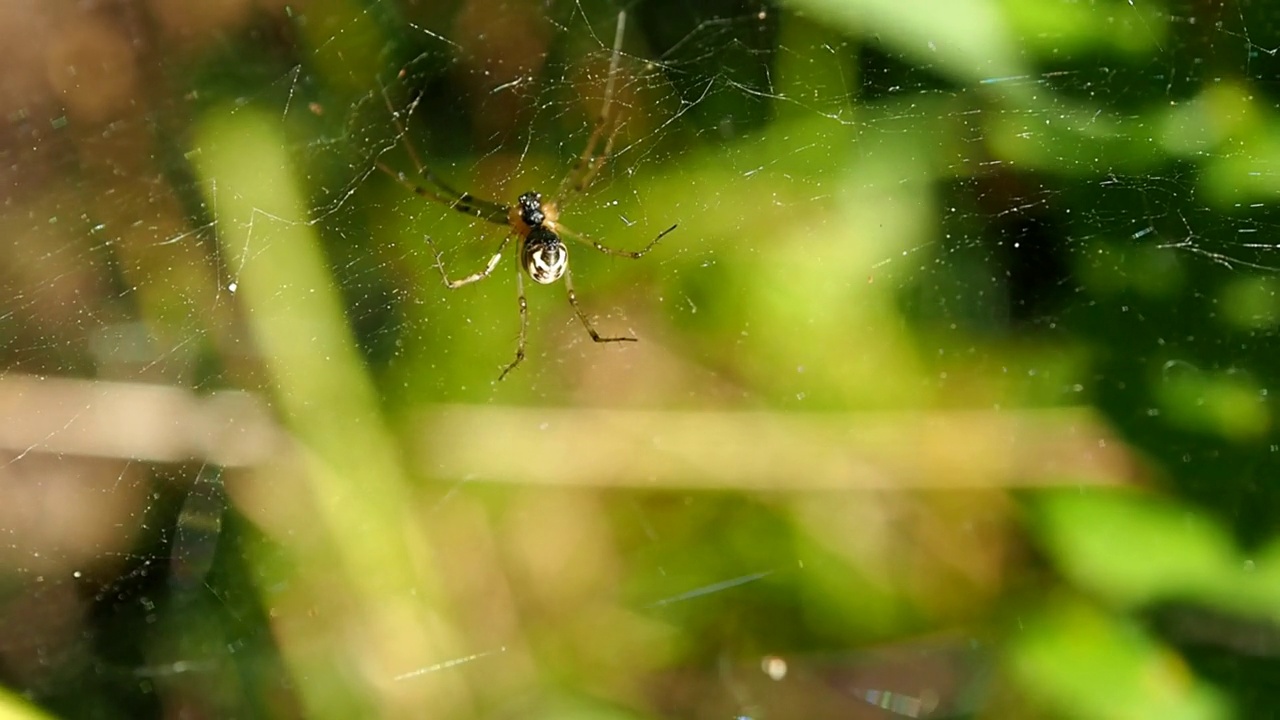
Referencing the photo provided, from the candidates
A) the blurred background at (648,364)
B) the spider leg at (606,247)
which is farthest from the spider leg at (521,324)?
the spider leg at (606,247)

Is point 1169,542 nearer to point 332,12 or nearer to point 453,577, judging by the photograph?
point 453,577

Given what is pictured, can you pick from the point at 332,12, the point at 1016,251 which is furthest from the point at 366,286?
the point at 1016,251

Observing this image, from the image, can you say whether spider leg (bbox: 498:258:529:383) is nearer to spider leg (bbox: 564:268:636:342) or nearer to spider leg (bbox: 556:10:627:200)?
spider leg (bbox: 564:268:636:342)

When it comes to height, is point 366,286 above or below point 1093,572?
above

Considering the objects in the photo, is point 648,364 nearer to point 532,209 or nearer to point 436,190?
point 532,209

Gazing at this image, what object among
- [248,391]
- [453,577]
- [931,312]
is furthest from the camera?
[453,577]

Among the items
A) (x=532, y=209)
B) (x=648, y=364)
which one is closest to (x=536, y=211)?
(x=532, y=209)
